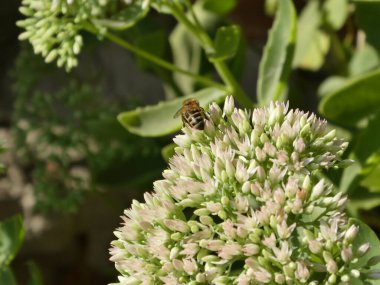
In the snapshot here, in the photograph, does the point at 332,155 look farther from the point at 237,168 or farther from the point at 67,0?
the point at 67,0

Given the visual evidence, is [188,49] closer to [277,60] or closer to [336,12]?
[336,12]

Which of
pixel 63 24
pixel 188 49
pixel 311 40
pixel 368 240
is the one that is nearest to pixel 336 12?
pixel 311 40

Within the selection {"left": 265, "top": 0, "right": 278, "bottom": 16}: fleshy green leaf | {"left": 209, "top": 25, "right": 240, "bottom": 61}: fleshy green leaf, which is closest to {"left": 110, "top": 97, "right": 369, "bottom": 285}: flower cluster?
{"left": 209, "top": 25, "right": 240, "bottom": 61}: fleshy green leaf

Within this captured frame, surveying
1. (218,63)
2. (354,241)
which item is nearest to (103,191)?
(218,63)

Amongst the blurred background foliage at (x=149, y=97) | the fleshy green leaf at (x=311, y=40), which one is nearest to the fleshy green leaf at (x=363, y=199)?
the blurred background foliage at (x=149, y=97)

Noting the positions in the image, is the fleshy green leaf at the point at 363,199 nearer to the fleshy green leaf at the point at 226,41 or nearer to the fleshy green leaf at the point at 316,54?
the fleshy green leaf at the point at 226,41

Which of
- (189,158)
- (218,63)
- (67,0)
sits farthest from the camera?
(218,63)
